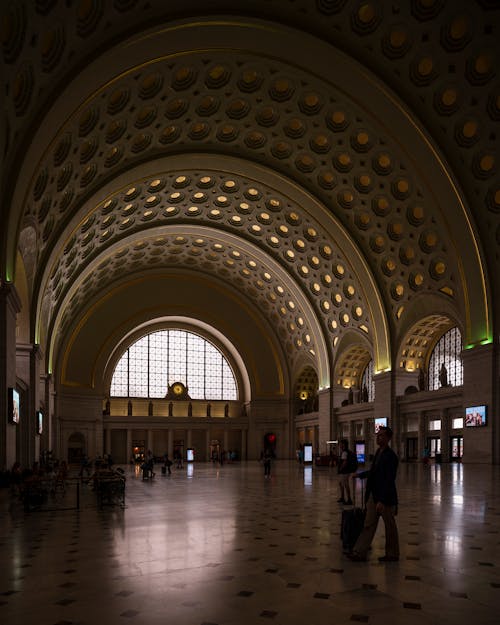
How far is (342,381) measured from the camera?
1806 inches

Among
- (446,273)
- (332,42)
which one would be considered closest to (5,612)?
(332,42)

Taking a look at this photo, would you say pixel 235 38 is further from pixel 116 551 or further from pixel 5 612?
pixel 5 612

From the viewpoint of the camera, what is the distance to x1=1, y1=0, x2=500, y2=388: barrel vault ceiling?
1803 cm

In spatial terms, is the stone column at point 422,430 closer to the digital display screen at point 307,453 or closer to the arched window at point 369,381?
the arched window at point 369,381

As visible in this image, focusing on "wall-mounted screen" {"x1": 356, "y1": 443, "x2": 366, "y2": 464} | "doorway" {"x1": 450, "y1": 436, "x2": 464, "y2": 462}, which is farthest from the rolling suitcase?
"wall-mounted screen" {"x1": 356, "y1": 443, "x2": 366, "y2": 464}

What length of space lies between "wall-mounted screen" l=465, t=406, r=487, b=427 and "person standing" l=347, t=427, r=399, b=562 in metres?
22.9

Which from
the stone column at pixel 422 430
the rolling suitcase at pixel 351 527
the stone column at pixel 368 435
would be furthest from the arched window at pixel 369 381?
the rolling suitcase at pixel 351 527

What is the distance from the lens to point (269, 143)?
30.0 m

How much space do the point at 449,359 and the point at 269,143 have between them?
18122 mm

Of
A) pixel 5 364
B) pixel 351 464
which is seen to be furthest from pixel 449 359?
pixel 5 364

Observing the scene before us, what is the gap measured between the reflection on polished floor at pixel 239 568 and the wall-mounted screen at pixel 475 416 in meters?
16.3

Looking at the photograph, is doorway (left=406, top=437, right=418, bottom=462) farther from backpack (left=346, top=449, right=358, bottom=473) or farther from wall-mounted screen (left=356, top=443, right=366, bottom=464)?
backpack (left=346, top=449, right=358, bottom=473)

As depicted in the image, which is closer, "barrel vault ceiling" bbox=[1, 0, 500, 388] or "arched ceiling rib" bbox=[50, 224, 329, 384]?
"barrel vault ceiling" bbox=[1, 0, 500, 388]

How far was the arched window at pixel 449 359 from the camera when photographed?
124 ft
